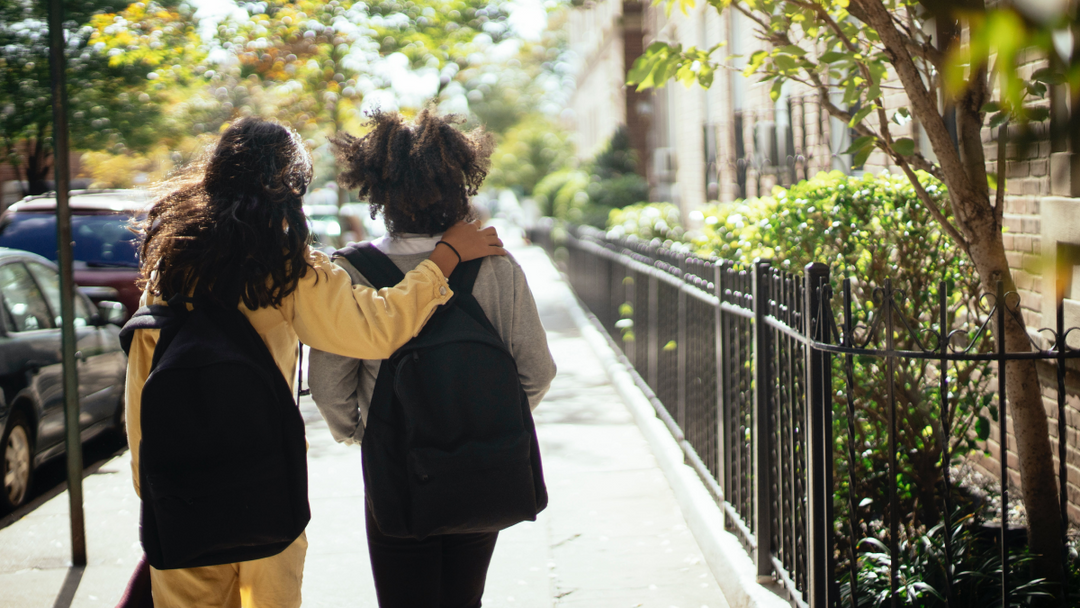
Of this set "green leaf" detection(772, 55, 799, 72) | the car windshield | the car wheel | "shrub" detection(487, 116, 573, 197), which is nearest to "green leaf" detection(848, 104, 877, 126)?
"green leaf" detection(772, 55, 799, 72)

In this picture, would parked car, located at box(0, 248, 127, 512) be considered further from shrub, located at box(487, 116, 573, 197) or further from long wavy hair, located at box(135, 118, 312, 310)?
shrub, located at box(487, 116, 573, 197)

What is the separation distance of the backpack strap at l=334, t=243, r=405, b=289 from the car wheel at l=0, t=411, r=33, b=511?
360 cm

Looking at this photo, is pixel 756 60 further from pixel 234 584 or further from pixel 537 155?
pixel 537 155

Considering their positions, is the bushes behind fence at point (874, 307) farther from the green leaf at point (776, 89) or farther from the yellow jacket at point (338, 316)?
the yellow jacket at point (338, 316)

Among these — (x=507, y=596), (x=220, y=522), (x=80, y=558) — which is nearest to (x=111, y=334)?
(x=80, y=558)

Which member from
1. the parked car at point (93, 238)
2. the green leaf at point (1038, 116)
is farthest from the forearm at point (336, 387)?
the parked car at point (93, 238)

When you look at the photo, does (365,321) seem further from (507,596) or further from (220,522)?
(507,596)

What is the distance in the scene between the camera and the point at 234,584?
265cm

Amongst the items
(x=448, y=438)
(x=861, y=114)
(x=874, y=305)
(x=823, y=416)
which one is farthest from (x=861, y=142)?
(x=448, y=438)

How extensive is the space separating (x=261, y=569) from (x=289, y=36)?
12.0 metres

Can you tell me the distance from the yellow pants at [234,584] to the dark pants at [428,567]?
225 millimetres

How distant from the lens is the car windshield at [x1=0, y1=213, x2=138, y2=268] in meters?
7.98

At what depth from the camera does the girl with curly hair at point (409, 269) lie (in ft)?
8.68

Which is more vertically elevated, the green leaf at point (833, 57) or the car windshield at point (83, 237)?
the green leaf at point (833, 57)
